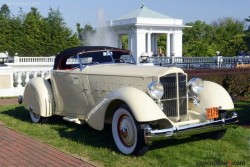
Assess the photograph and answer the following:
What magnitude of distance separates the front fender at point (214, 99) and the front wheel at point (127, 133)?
4.36ft

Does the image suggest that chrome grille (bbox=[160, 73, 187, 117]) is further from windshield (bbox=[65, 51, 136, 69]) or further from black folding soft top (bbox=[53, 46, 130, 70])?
black folding soft top (bbox=[53, 46, 130, 70])

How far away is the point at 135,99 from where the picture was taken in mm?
5355

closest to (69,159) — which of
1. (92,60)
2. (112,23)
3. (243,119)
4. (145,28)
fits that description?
(92,60)

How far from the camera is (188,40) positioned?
62219mm

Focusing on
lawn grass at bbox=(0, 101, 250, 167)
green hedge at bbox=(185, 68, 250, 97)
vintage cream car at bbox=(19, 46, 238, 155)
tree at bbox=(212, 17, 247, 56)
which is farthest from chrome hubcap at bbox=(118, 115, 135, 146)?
tree at bbox=(212, 17, 247, 56)

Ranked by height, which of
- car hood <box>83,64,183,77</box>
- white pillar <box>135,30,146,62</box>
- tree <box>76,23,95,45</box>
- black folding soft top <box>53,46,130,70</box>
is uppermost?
tree <box>76,23,95,45</box>

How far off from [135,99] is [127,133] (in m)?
0.57

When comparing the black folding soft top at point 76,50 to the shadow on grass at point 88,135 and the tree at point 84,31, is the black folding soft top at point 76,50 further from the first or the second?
the tree at point 84,31

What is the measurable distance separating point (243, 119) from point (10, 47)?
35716 millimetres

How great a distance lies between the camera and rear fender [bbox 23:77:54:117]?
7871 mm

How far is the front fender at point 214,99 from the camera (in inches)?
241

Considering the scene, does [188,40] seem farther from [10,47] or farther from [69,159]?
[69,159]

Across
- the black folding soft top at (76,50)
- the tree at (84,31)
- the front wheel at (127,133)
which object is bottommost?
the front wheel at (127,133)

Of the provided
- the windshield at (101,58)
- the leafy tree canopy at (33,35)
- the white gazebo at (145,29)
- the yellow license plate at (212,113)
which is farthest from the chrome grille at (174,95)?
the leafy tree canopy at (33,35)
